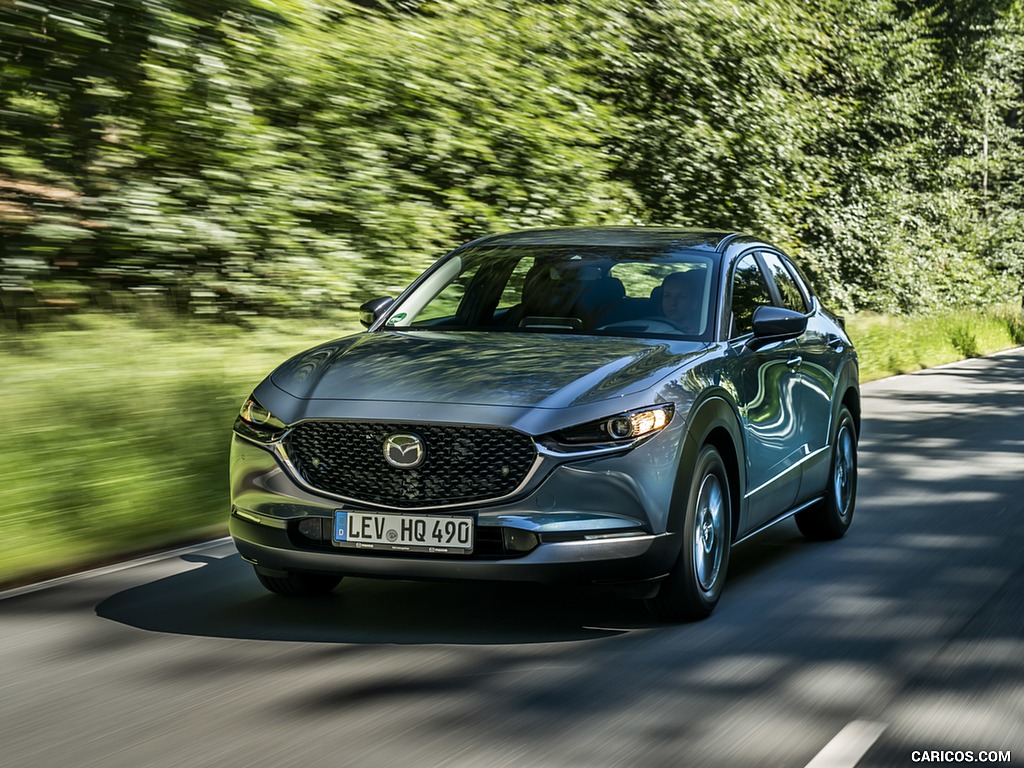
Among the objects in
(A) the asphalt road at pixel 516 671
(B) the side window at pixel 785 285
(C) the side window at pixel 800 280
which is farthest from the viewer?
(C) the side window at pixel 800 280

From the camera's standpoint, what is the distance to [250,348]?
30.6 feet

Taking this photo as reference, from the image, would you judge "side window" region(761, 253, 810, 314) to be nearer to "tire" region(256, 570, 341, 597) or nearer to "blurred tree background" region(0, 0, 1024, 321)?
"tire" region(256, 570, 341, 597)

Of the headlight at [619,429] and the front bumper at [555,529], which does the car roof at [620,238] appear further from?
the front bumper at [555,529]

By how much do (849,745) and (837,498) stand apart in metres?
3.99

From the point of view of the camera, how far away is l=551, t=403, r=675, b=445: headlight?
532cm

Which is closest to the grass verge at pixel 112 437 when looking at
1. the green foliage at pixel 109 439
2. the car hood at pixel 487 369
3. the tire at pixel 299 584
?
the green foliage at pixel 109 439

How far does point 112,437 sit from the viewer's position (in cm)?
740

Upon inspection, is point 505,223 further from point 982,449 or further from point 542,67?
point 982,449

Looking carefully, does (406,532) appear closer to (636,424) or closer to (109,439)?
(636,424)

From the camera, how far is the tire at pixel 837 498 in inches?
316

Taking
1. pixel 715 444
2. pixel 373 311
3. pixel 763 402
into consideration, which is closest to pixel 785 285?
pixel 763 402

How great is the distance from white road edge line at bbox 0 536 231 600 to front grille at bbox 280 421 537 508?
185 centimetres

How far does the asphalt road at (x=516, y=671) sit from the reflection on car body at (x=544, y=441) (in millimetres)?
300

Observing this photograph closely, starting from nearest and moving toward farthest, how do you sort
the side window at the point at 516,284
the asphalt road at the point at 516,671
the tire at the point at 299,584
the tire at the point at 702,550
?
1. the asphalt road at the point at 516,671
2. the tire at the point at 702,550
3. the tire at the point at 299,584
4. the side window at the point at 516,284
